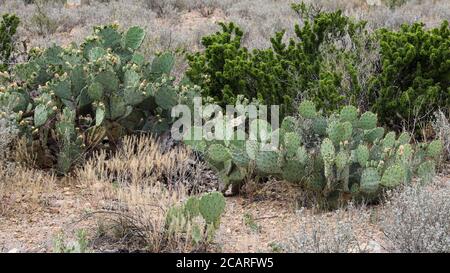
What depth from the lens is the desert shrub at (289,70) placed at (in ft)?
22.2

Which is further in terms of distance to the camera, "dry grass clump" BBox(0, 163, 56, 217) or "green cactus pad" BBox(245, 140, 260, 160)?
"green cactus pad" BBox(245, 140, 260, 160)

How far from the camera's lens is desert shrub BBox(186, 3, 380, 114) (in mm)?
6758

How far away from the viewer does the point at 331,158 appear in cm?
498

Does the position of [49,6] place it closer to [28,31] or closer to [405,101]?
[28,31]

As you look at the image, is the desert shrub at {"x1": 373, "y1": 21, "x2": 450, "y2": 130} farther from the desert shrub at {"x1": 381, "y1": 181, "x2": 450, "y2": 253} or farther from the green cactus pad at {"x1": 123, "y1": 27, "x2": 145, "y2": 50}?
the green cactus pad at {"x1": 123, "y1": 27, "x2": 145, "y2": 50}

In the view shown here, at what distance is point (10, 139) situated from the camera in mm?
5688

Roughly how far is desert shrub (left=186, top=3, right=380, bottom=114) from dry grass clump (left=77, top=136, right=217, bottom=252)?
1.16m

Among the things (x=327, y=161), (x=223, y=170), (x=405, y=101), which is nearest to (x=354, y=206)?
(x=327, y=161)

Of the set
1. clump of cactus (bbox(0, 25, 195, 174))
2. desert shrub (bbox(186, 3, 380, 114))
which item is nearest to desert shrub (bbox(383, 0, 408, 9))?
desert shrub (bbox(186, 3, 380, 114))

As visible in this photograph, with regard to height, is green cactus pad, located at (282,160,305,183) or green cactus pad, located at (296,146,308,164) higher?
green cactus pad, located at (296,146,308,164)

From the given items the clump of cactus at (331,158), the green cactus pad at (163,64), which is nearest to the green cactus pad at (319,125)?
the clump of cactus at (331,158)

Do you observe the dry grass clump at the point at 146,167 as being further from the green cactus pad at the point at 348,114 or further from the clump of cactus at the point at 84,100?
the green cactus pad at the point at 348,114

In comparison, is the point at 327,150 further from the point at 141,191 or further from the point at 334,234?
the point at 141,191

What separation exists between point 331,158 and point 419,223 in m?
0.90
